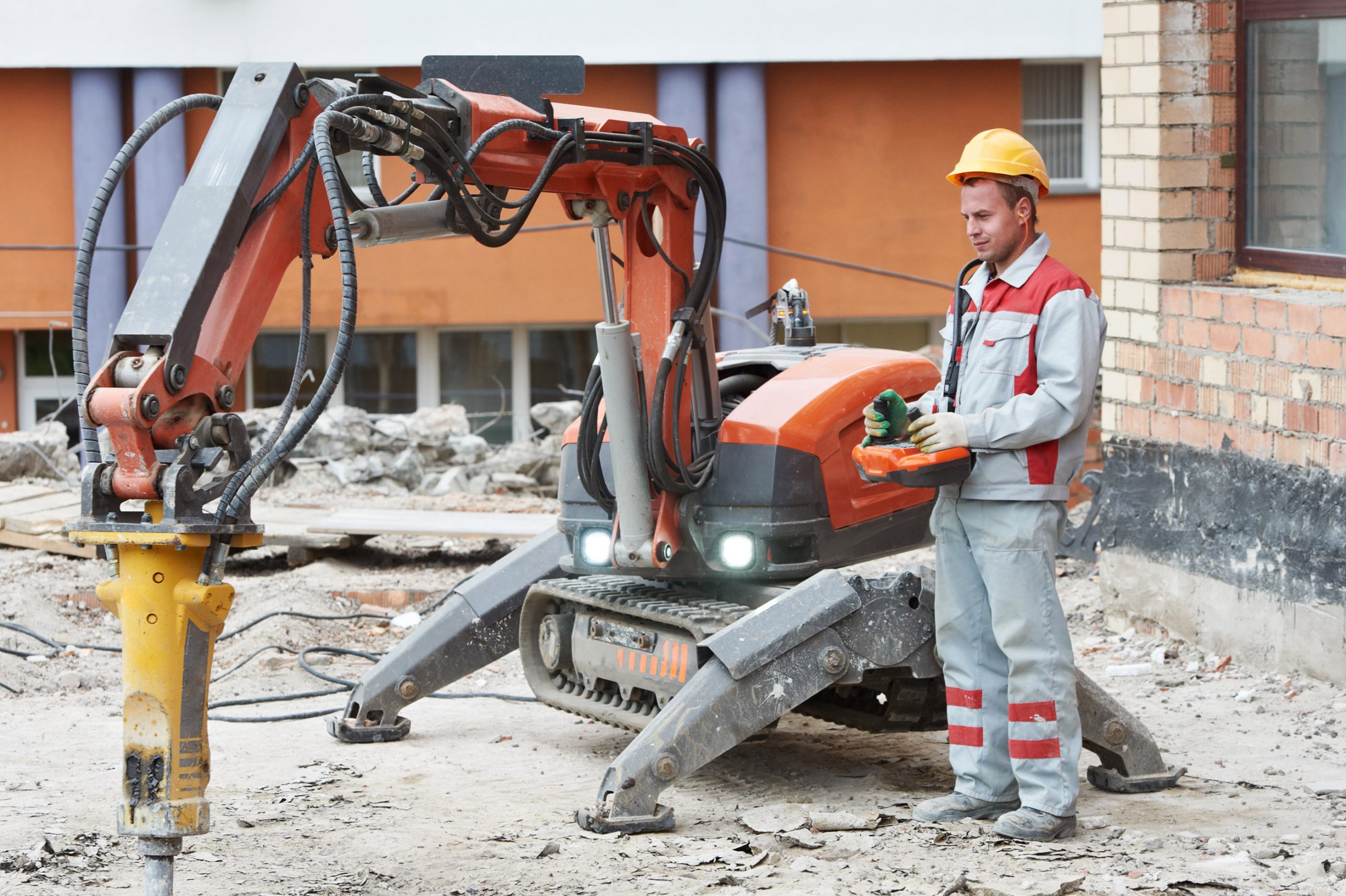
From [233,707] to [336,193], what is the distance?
141 inches

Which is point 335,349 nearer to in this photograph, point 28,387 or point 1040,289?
point 1040,289

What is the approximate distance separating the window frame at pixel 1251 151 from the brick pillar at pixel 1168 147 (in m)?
0.03

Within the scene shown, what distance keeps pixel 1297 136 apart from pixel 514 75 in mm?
3857

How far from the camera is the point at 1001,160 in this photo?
4.63 meters

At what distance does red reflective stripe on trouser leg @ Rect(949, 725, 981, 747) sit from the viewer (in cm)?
485

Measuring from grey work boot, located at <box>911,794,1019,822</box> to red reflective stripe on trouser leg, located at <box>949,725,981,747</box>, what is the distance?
0.51ft

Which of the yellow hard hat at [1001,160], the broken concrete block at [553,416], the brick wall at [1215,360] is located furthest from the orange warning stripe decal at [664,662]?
the broken concrete block at [553,416]

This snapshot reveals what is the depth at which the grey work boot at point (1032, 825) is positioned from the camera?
4.62 metres

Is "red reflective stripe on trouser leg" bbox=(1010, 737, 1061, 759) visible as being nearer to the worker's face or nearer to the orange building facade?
the worker's face

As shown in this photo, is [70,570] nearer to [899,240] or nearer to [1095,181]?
[899,240]

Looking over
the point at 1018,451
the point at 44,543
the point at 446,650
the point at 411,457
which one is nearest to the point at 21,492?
the point at 44,543

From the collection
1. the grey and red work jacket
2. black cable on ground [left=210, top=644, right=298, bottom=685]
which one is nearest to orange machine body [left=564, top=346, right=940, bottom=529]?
the grey and red work jacket

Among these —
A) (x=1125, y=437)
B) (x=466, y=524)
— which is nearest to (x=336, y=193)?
(x=1125, y=437)

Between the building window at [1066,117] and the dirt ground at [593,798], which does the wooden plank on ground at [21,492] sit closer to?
the dirt ground at [593,798]
